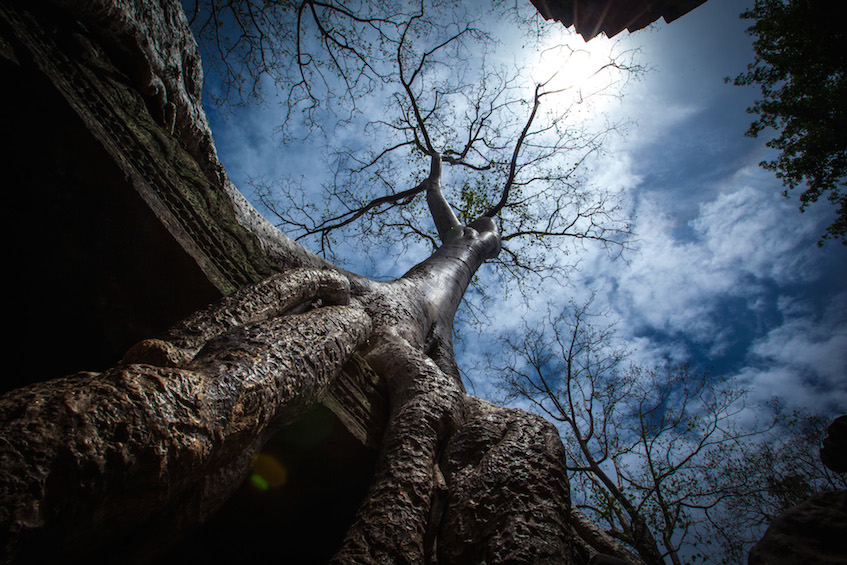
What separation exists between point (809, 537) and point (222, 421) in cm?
218

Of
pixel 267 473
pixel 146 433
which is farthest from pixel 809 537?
pixel 146 433

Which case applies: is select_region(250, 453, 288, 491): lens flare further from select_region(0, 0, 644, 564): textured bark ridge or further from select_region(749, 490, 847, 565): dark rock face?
select_region(749, 490, 847, 565): dark rock face

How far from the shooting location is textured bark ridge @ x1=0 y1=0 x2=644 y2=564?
656mm

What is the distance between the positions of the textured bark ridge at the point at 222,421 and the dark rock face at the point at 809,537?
0.63m

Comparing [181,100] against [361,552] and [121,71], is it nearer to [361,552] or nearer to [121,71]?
[121,71]

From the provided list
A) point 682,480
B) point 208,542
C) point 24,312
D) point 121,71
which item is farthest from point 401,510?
point 682,480

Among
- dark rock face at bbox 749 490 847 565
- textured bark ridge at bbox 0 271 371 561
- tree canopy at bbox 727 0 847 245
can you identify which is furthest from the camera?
tree canopy at bbox 727 0 847 245

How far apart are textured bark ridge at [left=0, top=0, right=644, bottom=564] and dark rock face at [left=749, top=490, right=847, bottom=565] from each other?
63 centimetres

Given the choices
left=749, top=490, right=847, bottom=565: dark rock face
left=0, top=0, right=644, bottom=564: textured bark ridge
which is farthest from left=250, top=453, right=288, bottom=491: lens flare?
left=749, top=490, right=847, bottom=565: dark rock face

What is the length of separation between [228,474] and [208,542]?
54 centimetres

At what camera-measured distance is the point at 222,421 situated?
0.91 m

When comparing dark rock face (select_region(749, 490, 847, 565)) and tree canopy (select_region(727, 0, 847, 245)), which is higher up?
tree canopy (select_region(727, 0, 847, 245))

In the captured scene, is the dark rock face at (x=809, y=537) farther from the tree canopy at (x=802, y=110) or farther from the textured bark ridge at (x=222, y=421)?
the tree canopy at (x=802, y=110)

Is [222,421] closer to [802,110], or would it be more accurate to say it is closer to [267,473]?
[267,473]
